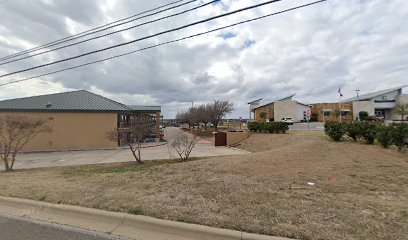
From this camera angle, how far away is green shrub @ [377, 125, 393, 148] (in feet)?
34.6

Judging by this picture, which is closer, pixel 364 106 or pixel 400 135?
pixel 400 135

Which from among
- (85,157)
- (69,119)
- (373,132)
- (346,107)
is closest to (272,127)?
(373,132)

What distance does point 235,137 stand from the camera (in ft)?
83.3

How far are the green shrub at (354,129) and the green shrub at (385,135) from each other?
135cm

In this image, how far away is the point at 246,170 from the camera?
7.39m

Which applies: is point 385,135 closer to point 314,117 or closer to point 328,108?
point 314,117

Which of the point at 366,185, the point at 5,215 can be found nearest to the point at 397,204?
the point at 366,185

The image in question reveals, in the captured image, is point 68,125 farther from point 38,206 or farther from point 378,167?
point 378,167

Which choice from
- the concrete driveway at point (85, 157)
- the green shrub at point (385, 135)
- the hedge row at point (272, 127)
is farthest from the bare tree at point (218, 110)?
the green shrub at point (385, 135)

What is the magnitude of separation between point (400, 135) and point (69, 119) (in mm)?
22026

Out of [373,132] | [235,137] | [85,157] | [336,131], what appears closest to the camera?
[373,132]

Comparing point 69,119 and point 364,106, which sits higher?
point 364,106

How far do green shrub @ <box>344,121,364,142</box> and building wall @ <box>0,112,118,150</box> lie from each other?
17654 millimetres

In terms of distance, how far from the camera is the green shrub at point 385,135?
10.6m
